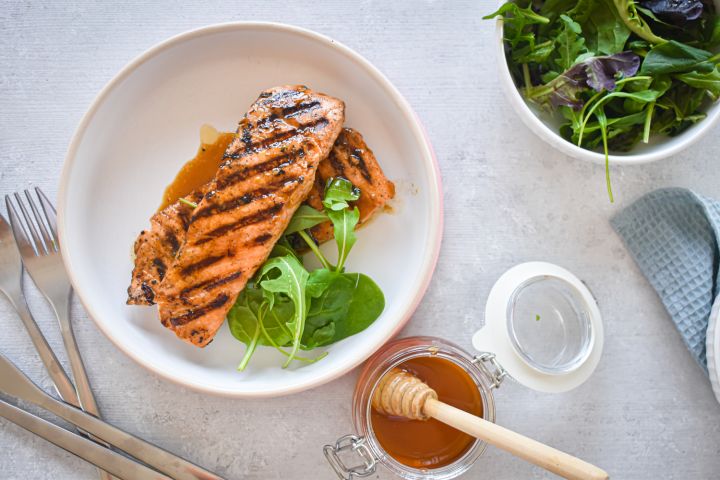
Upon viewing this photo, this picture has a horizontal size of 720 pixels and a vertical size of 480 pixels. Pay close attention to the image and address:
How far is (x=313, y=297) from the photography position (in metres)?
1.77

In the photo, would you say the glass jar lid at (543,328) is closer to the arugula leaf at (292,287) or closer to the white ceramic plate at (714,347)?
the white ceramic plate at (714,347)

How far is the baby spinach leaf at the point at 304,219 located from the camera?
181 cm

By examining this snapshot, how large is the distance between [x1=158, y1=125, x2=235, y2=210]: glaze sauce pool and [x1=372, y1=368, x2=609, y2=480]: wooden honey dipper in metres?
0.91

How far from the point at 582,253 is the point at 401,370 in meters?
0.77

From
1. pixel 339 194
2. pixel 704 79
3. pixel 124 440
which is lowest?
pixel 124 440

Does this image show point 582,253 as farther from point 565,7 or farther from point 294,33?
point 294,33

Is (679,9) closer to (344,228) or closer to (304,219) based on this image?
(344,228)

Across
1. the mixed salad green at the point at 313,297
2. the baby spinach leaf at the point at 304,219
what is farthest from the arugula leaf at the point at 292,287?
the baby spinach leaf at the point at 304,219

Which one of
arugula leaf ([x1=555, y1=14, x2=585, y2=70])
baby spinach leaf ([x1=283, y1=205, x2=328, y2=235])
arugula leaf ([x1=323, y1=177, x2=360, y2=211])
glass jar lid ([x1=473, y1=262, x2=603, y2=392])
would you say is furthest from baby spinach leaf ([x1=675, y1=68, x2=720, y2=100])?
baby spinach leaf ([x1=283, y1=205, x2=328, y2=235])

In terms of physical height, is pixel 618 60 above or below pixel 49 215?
above

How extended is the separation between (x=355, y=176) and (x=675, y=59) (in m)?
0.99

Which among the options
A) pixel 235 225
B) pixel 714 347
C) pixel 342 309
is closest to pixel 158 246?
pixel 235 225

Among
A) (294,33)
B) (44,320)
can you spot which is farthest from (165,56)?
(44,320)

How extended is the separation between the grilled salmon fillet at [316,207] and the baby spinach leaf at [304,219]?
0.03 metres
